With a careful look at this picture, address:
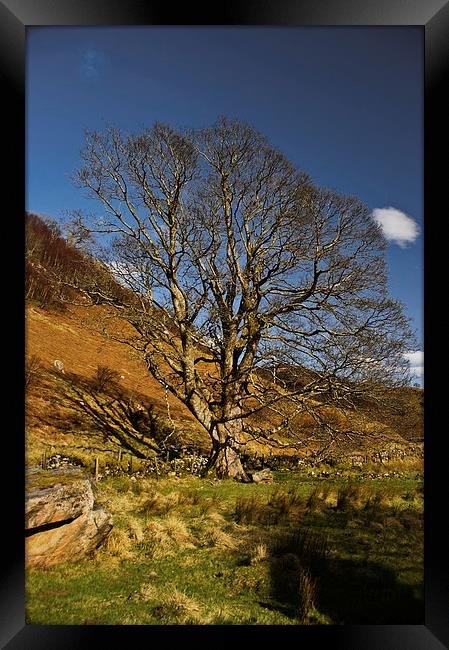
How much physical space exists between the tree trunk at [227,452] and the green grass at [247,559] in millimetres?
244

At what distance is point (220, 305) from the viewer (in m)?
4.18

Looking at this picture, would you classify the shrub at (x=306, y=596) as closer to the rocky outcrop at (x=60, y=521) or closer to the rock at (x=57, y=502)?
the rocky outcrop at (x=60, y=521)

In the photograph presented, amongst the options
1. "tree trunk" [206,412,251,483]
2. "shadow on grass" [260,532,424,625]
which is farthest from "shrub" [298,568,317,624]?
"tree trunk" [206,412,251,483]

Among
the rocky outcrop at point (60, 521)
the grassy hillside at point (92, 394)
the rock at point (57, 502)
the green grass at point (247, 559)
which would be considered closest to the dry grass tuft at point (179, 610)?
the green grass at point (247, 559)

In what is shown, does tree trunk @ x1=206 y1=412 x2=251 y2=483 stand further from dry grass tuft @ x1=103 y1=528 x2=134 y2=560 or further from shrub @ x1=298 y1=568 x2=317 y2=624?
shrub @ x1=298 y1=568 x2=317 y2=624

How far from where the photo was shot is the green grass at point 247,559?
104 inches

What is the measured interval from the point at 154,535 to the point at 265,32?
4.35 metres

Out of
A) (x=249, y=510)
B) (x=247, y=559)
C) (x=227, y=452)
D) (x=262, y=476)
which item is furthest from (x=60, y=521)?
(x=262, y=476)

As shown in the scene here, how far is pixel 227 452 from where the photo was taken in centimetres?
430

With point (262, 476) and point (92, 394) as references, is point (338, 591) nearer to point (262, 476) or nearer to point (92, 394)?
point (262, 476)
